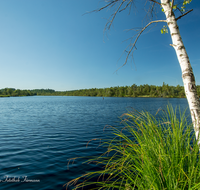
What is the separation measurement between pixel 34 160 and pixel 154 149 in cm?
573

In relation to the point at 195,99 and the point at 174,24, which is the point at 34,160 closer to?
the point at 195,99

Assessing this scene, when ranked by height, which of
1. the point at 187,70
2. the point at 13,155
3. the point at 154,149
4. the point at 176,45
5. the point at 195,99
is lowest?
the point at 13,155

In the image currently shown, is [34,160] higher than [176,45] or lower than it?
lower

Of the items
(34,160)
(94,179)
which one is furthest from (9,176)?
(94,179)

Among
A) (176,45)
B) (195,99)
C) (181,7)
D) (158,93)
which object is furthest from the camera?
(158,93)

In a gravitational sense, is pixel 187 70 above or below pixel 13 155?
above

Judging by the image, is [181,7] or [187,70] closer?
[187,70]

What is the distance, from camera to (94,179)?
15.1 feet

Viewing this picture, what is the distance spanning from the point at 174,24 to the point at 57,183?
5680 mm

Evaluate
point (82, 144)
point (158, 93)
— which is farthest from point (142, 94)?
point (82, 144)

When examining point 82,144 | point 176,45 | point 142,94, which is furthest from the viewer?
point 142,94

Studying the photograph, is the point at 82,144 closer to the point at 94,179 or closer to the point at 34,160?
the point at 34,160

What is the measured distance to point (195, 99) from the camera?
2.34 m

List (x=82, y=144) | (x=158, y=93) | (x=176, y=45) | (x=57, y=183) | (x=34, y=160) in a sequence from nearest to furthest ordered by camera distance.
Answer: (x=176, y=45), (x=57, y=183), (x=34, y=160), (x=82, y=144), (x=158, y=93)
